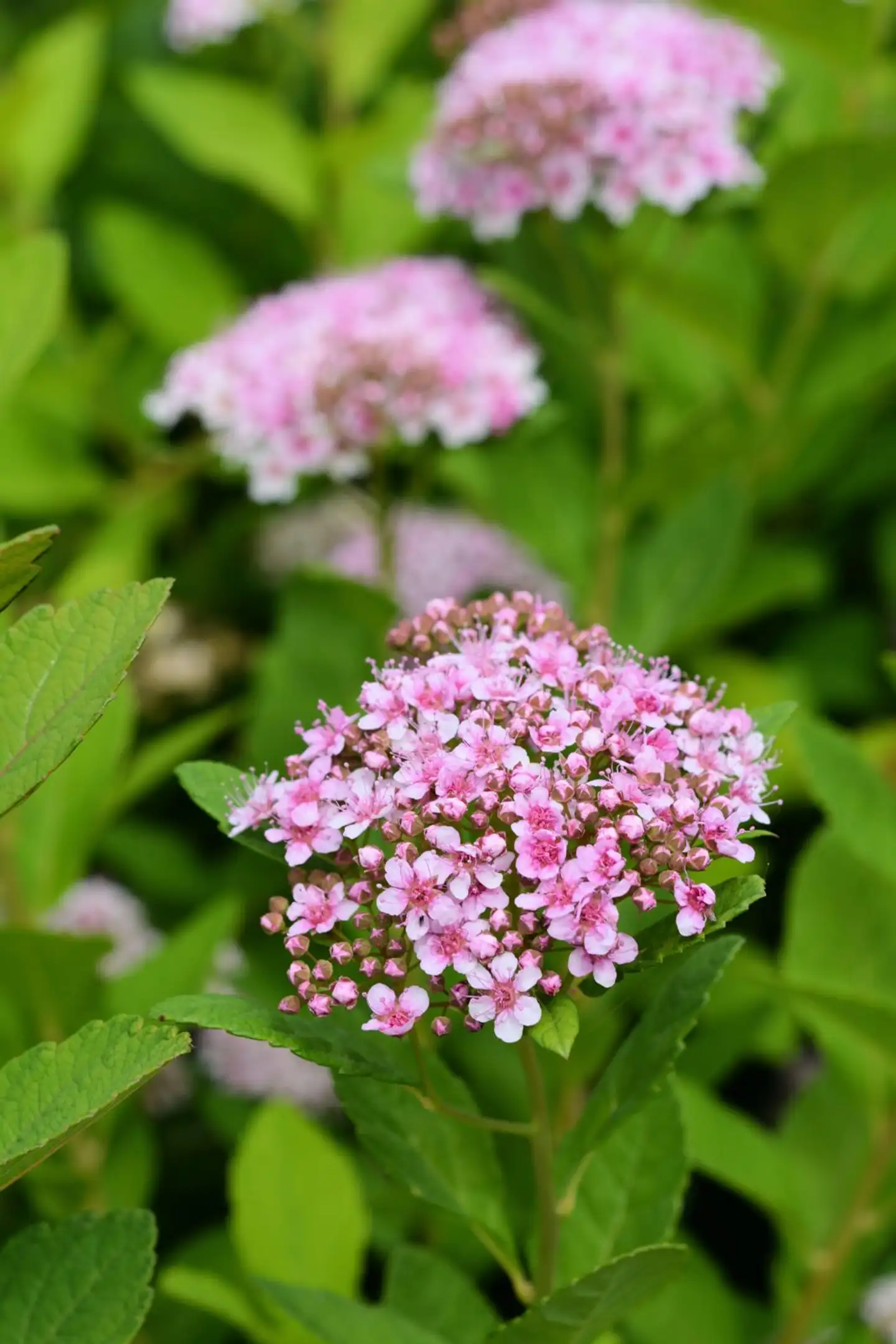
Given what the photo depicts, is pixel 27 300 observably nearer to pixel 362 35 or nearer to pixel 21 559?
pixel 21 559

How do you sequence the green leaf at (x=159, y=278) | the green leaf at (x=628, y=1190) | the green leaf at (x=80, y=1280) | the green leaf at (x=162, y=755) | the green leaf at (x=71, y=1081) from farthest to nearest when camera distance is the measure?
the green leaf at (x=159, y=278) < the green leaf at (x=162, y=755) < the green leaf at (x=628, y=1190) < the green leaf at (x=80, y=1280) < the green leaf at (x=71, y=1081)

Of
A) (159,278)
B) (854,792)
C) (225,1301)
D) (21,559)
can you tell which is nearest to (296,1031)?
(21,559)

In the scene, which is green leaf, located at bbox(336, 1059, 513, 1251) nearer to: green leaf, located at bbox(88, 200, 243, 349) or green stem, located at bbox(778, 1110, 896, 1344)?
green stem, located at bbox(778, 1110, 896, 1344)

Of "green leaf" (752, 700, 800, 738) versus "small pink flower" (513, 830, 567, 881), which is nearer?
"small pink flower" (513, 830, 567, 881)

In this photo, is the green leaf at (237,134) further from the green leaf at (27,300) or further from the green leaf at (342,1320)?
the green leaf at (342,1320)

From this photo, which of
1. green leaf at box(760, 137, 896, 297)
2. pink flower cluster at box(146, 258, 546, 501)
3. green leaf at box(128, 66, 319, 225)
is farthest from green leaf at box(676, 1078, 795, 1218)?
green leaf at box(128, 66, 319, 225)

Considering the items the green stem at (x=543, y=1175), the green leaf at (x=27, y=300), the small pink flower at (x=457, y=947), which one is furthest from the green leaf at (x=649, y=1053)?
the green leaf at (x=27, y=300)
